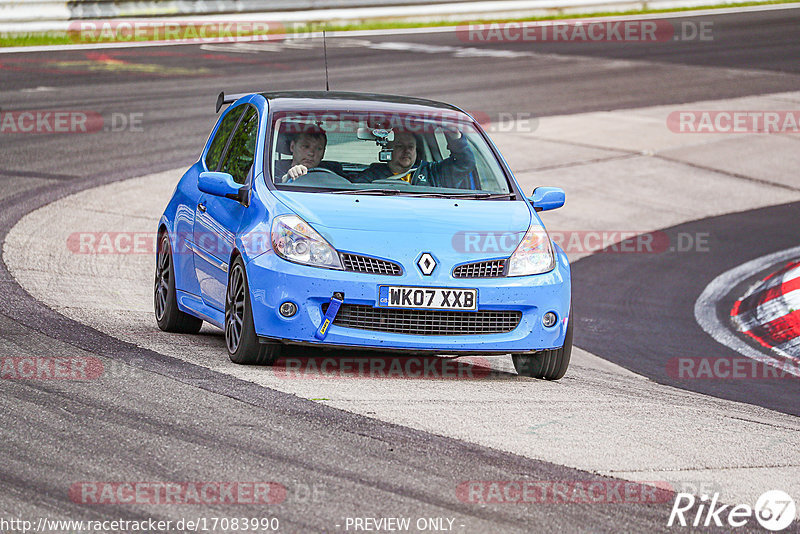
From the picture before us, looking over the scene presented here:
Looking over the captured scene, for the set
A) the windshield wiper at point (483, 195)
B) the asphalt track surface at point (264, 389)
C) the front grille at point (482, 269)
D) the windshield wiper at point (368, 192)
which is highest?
the windshield wiper at point (368, 192)

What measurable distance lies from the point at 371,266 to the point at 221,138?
2433 mm

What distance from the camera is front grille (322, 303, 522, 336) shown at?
734 centimetres

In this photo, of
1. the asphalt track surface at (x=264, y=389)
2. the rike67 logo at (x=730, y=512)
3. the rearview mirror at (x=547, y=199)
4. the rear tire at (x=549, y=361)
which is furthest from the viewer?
the rearview mirror at (x=547, y=199)

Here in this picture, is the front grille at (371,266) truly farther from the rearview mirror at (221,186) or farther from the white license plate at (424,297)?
the rearview mirror at (221,186)

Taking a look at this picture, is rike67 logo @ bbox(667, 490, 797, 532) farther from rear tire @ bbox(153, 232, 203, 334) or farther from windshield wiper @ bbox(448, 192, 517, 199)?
rear tire @ bbox(153, 232, 203, 334)

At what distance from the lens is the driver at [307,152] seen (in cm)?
826

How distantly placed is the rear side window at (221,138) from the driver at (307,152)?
892 mm

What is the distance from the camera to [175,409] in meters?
6.36

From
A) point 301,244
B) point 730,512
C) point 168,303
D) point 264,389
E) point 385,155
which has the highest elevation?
point 385,155

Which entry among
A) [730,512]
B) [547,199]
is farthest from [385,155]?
[730,512]

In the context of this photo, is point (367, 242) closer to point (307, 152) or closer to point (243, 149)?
point (307, 152)

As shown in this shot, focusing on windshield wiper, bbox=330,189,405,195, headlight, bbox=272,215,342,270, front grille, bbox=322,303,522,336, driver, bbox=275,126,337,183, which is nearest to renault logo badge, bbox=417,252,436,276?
front grille, bbox=322,303,522,336

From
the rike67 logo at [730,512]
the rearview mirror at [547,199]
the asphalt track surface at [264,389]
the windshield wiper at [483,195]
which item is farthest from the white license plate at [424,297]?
the rike67 logo at [730,512]

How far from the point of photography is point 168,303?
29.9 ft
